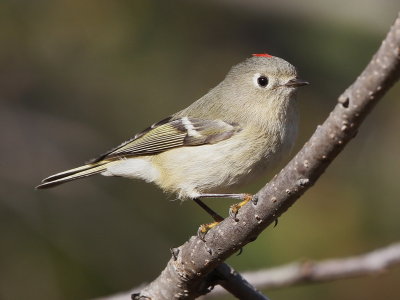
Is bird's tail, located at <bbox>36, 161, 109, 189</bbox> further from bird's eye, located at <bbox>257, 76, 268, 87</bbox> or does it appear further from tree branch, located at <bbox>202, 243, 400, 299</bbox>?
tree branch, located at <bbox>202, 243, 400, 299</bbox>

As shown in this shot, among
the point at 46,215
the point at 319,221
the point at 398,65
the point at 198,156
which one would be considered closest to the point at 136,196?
the point at 46,215

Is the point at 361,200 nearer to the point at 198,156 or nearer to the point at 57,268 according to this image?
the point at 198,156

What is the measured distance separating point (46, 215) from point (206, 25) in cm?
186

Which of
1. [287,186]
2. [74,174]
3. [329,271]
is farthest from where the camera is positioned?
[74,174]

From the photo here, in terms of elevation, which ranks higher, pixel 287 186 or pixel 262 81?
pixel 262 81

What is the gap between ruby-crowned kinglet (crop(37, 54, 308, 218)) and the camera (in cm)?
256

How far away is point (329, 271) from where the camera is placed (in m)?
2.29

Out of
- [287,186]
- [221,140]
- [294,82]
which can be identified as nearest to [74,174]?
[221,140]

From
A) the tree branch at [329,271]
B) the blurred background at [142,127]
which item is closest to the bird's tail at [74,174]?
the blurred background at [142,127]

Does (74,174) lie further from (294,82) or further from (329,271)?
(329,271)

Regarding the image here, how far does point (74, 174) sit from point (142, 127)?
4.89 feet

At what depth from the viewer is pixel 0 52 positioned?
15.2 ft

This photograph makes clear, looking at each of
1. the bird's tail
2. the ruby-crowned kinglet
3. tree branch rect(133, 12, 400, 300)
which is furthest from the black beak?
tree branch rect(133, 12, 400, 300)

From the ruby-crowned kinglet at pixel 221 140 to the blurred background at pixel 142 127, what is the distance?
79 cm
